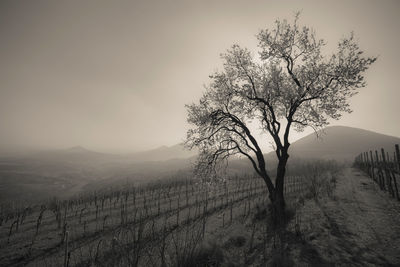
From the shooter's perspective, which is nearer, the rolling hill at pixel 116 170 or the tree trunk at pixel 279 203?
the tree trunk at pixel 279 203

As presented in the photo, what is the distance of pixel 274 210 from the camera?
41.9 ft

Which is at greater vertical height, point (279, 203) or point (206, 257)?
point (279, 203)

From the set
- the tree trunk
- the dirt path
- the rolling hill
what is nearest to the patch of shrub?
the dirt path

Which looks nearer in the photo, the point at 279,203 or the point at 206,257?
the point at 206,257

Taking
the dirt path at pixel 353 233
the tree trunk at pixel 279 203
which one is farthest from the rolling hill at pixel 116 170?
the dirt path at pixel 353 233

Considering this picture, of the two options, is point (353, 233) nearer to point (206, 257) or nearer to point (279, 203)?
point (279, 203)

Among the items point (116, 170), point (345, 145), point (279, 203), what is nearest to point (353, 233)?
point (279, 203)

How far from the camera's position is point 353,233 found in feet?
31.5

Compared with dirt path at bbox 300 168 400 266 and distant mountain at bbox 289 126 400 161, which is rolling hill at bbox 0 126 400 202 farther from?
dirt path at bbox 300 168 400 266

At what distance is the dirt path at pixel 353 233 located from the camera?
7594mm

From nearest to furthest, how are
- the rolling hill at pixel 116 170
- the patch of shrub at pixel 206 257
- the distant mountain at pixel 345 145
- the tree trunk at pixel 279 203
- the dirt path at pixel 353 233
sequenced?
the patch of shrub at pixel 206 257 → the dirt path at pixel 353 233 → the tree trunk at pixel 279 203 → the rolling hill at pixel 116 170 → the distant mountain at pixel 345 145

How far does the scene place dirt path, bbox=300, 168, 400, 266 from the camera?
24.9 feet

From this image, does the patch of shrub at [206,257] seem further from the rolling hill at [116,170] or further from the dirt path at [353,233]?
the rolling hill at [116,170]

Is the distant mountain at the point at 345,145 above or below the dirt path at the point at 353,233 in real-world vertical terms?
above
